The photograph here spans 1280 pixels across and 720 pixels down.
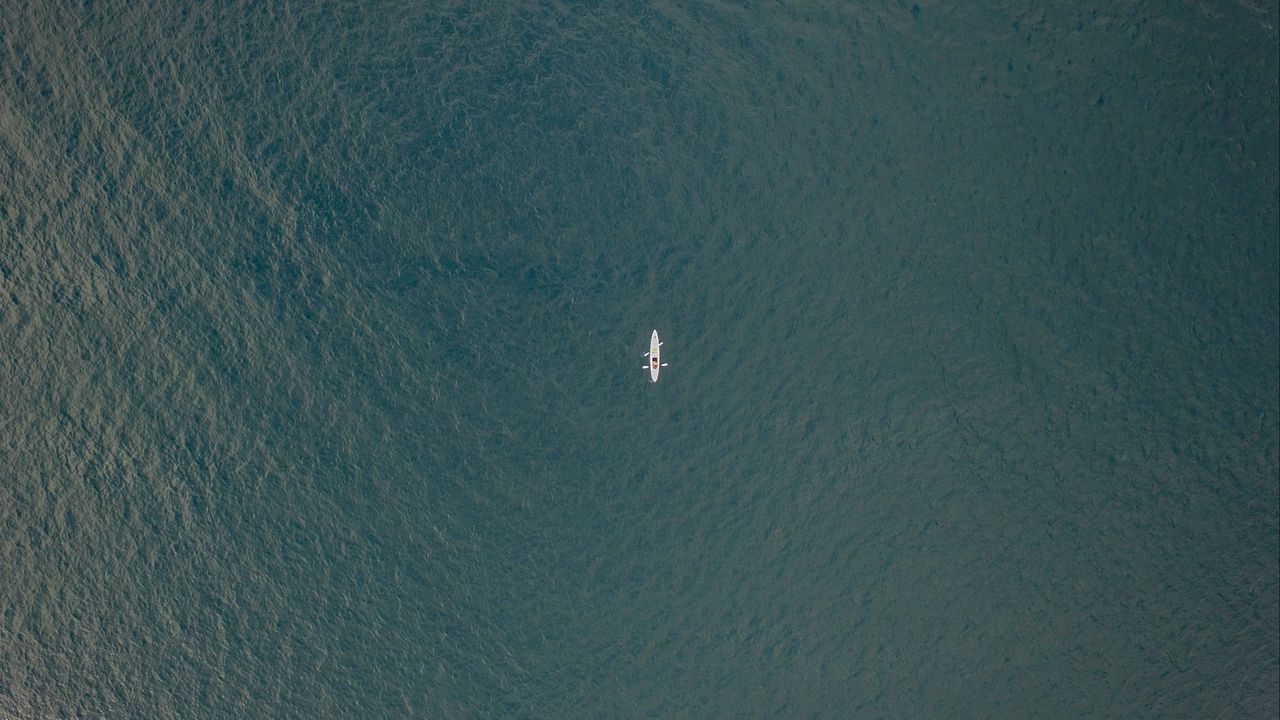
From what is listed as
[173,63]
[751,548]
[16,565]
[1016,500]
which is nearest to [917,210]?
[1016,500]

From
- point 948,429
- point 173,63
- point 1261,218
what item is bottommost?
point 948,429

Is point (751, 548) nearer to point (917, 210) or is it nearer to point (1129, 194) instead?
point (917, 210)

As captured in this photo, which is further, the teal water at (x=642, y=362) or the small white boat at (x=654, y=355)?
the small white boat at (x=654, y=355)

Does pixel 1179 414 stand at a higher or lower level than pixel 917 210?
lower
